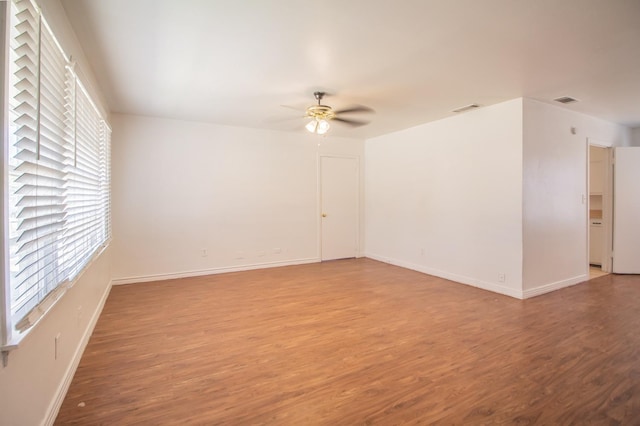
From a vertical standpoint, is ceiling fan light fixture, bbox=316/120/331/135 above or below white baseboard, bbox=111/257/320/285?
above

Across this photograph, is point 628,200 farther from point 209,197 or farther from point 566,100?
point 209,197

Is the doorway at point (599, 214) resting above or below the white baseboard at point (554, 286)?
above

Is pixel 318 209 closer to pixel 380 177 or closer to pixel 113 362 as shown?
pixel 380 177

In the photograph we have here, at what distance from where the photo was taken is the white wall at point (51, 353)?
1334mm

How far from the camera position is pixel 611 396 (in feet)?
6.57

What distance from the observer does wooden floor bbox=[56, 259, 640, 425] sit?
1.87 meters

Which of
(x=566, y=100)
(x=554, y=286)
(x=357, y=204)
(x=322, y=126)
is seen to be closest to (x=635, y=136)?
(x=566, y=100)

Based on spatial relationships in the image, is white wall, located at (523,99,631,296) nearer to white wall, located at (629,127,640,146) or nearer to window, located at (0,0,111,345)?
white wall, located at (629,127,640,146)

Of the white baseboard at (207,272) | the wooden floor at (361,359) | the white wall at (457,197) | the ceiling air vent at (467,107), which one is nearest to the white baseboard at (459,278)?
the white wall at (457,197)

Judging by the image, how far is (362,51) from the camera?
2.62 m

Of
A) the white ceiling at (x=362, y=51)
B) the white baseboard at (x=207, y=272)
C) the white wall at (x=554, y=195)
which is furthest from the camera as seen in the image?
the white baseboard at (x=207, y=272)

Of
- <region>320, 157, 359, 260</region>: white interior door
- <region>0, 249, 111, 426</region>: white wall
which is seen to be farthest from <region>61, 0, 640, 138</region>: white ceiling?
<region>320, 157, 359, 260</region>: white interior door

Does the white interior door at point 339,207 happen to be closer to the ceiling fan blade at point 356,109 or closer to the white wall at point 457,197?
the white wall at point 457,197

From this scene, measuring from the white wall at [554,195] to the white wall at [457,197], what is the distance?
0.17 meters
